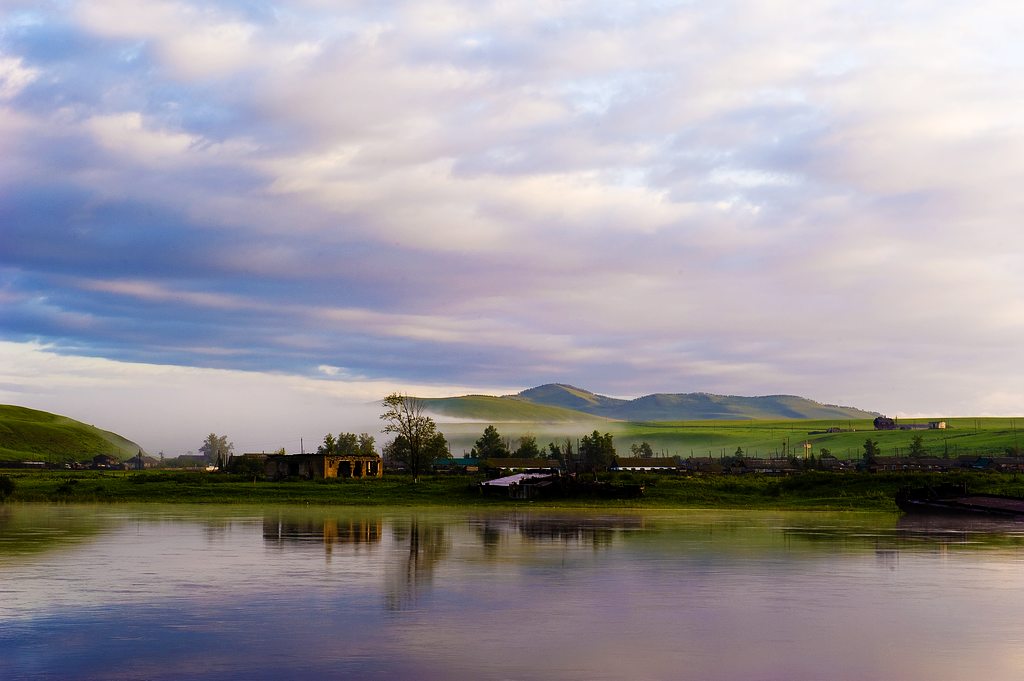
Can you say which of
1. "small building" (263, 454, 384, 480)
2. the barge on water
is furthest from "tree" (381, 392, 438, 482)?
the barge on water

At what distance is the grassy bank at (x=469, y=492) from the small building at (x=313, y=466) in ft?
53.2

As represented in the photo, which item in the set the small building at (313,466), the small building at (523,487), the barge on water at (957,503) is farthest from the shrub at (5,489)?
the barge on water at (957,503)

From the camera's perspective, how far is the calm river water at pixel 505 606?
20.8 metres

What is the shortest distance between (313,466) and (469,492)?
34293 mm

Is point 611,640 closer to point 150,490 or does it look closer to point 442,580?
point 442,580

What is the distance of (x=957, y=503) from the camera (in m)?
78.1

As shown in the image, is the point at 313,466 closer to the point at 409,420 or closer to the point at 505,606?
the point at 409,420

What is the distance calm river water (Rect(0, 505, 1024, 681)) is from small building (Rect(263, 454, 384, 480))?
74.0 meters

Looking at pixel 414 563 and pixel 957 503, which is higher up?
pixel 414 563

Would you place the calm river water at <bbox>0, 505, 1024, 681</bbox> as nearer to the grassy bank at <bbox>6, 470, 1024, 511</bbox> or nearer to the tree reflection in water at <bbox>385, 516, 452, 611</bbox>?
the tree reflection in water at <bbox>385, 516, 452, 611</bbox>

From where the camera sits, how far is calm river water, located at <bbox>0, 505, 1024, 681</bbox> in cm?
2077

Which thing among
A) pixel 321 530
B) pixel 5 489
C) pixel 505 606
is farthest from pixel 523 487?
pixel 505 606

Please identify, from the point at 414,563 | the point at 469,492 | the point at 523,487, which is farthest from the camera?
the point at 469,492

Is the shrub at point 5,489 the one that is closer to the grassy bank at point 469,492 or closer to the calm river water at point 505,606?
the grassy bank at point 469,492
